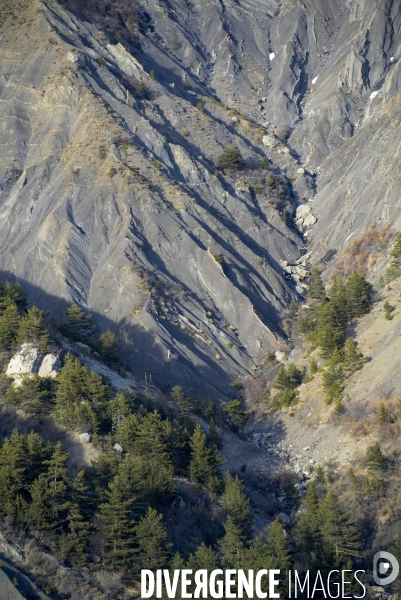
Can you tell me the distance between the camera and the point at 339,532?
109 feet

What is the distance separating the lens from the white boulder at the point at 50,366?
136 feet

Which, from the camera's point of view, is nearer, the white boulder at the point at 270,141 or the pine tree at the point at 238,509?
the pine tree at the point at 238,509

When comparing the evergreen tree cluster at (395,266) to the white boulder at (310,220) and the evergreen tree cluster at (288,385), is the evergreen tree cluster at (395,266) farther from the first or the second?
the white boulder at (310,220)

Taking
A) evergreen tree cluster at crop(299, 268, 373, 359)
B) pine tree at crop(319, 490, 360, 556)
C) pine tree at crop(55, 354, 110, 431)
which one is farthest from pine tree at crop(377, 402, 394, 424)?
pine tree at crop(55, 354, 110, 431)

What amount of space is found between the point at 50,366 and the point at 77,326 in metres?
10.2

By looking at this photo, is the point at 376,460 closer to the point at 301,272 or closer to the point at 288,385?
the point at 288,385

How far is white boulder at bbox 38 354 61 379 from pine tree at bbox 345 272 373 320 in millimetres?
20704

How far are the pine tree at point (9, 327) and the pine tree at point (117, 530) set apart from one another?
1461 centimetres

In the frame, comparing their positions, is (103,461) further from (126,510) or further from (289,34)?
(289,34)

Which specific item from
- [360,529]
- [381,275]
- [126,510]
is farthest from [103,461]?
[381,275]

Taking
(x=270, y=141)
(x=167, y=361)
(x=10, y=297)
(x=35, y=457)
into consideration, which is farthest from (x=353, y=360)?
(x=270, y=141)

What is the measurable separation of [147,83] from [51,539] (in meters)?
63.1

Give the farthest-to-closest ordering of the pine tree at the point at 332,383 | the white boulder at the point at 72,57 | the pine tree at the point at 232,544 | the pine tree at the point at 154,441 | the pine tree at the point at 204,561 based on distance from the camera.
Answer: the white boulder at the point at 72,57
the pine tree at the point at 332,383
the pine tree at the point at 154,441
the pine tree at the point at 232,544
the pine tree at the point at 204,561

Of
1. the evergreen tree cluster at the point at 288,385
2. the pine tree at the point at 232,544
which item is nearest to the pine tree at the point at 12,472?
the pine tree at the point at 232,544
